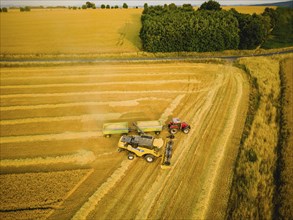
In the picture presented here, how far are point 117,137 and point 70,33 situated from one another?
52170 mm

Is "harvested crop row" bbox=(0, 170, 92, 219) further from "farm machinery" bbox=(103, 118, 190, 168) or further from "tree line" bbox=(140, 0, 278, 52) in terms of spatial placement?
"tree line" bbox=(140, 0, 278, 52)

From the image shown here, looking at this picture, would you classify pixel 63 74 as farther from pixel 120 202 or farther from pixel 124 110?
pixel 120 202

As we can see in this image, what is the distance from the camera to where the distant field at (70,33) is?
166ft

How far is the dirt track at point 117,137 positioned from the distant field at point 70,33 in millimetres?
14740

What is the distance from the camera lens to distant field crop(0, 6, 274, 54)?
166 feet

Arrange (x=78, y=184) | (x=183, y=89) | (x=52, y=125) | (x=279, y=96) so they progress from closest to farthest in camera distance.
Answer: (x=78, y=184) < (x=52, y=125) < (x=279, y=96) < (x=183, y=89)

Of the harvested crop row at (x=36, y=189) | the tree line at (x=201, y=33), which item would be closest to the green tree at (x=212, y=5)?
the tree line at (x=201, y=33)

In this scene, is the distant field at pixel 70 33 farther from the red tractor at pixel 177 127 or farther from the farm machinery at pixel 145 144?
the farm machinery at pixel 145 144

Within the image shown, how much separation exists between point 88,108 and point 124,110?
442 cm

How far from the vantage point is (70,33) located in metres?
63.0

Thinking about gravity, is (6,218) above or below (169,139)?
below

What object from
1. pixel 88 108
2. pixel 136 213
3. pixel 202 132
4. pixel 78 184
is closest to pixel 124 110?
pixel 88 108

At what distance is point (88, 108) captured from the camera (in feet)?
86.4

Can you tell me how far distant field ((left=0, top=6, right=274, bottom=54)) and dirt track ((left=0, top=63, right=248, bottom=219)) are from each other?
1474cm
